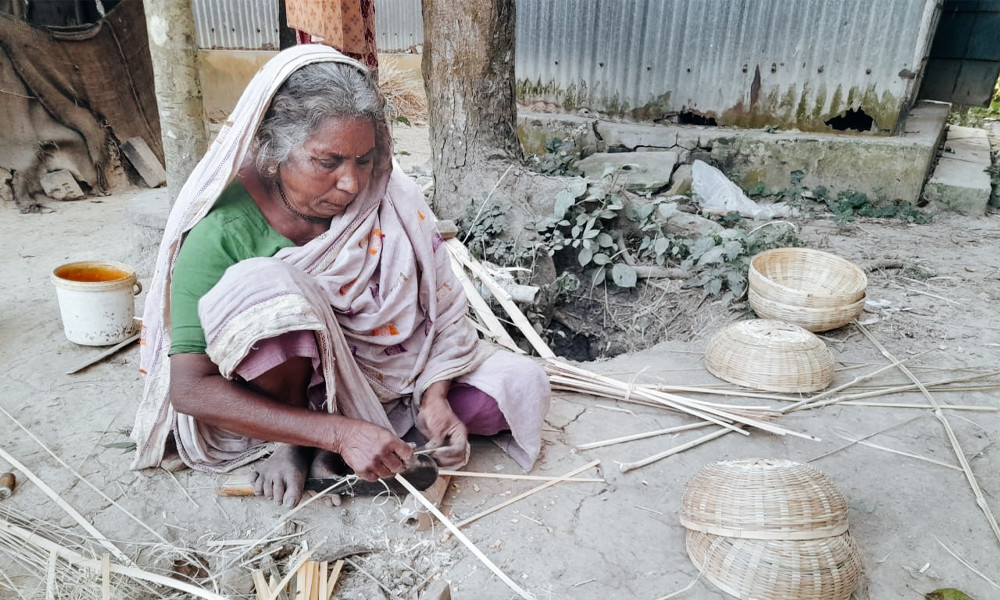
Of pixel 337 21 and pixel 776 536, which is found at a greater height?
pixel 337 21

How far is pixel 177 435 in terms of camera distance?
2.14m

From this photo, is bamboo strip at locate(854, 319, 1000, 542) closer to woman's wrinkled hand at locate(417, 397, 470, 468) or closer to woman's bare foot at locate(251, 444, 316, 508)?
woman's wrinkled hand at locate(417, 397, 470, 468)

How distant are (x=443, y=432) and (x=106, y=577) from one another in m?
0.97

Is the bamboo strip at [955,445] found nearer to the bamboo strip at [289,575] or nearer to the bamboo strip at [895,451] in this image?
the bamboo strip at [895,451]

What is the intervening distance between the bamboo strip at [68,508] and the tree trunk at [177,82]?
66.1 inches

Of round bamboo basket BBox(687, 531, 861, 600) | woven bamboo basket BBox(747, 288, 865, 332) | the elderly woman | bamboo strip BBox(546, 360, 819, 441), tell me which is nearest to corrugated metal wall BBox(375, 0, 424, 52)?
woven bamboo basket BBox(747, 288, 865, 332)

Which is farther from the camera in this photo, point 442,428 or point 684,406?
point 684,406

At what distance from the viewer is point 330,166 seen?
1.90 meters

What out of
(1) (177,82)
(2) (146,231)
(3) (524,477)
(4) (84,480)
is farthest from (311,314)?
(2) (146,231)

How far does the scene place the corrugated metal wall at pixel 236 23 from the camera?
865 cm

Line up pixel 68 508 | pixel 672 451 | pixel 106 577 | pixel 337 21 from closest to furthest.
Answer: pixel 106 577
pixel 68 508
pixel 672 451
pixel 337 21

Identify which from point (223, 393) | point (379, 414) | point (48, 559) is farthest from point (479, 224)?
point (48, 559)

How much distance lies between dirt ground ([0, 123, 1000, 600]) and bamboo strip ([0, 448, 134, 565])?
0.02 m

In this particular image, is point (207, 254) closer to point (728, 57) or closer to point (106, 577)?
point (106, 577)
